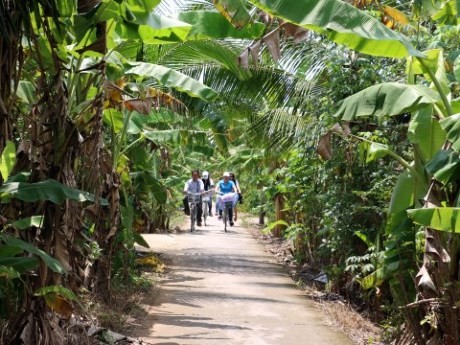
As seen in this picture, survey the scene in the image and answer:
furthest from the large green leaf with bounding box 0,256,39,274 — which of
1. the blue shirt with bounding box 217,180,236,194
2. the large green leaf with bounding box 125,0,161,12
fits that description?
the blue shirt with bounding box 217,180,236,194

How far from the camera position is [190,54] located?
10.1 meters

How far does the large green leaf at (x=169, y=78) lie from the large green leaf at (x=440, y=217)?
10.6 ft

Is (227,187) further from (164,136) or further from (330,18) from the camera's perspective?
(330,18)

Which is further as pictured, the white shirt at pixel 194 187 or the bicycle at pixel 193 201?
the bicycle at pixel 193 201

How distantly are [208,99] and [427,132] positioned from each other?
8.99 feet

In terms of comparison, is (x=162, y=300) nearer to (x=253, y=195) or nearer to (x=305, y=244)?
(x=305, y=244)

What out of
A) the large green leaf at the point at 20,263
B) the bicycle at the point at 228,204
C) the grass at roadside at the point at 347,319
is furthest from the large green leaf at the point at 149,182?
the bicycle at the point at 228,204

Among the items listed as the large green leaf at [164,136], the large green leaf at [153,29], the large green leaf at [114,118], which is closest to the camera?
the large green leaf at [153,29]

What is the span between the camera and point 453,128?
5762 millimetres

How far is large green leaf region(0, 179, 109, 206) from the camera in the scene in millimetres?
5070

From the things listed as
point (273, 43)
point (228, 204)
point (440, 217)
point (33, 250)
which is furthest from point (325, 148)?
point (228, 204)

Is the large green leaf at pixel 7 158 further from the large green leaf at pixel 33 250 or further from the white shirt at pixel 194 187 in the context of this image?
the white shirt at pixel 194 187

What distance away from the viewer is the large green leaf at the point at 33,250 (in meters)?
4.95

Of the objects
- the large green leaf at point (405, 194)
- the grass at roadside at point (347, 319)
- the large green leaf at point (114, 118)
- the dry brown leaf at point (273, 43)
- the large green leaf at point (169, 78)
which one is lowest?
the grass at roadside at point (347, 319)
